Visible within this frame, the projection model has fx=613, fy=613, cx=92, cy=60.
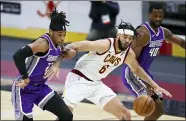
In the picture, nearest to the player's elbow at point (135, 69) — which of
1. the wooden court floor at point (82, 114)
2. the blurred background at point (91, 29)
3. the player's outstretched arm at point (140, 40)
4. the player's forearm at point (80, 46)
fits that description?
the player's outstretched arm at point (140, 40)

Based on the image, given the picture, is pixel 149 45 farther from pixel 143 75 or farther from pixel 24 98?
pixel 24 98

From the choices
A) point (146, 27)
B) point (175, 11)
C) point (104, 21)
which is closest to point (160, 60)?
point (175, 11)

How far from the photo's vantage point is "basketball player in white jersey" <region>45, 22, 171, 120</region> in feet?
25.7

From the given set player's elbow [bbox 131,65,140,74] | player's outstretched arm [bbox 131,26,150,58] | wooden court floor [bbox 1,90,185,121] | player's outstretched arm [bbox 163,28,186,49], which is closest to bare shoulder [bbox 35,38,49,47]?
player's elbow [bbox 131,65,140,74]

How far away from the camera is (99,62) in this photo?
26.2 feet

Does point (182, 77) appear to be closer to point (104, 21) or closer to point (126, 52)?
point (104, 21)

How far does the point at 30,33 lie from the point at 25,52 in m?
9.17

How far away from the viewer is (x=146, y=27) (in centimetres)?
851

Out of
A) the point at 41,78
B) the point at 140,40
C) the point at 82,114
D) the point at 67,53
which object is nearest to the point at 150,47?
the point at 140,40

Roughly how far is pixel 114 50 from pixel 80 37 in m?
6.98

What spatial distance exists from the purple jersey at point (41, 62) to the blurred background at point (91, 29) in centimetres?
398

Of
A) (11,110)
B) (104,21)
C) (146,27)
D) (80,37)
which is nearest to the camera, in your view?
(146,27)

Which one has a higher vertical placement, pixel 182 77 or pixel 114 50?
pixel 114 50

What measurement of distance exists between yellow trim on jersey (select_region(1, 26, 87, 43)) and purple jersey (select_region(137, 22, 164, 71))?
238 inches
